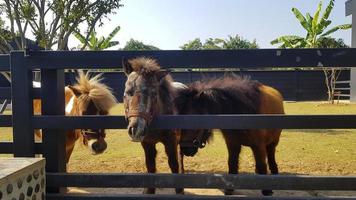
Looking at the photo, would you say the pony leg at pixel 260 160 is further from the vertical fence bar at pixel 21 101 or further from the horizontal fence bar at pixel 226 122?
the vertical fence bar at pixel 21 101

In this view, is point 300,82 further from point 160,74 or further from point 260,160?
point 160,74

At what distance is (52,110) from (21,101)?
0.28 meters

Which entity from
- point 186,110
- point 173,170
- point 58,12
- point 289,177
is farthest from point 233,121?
point 58,12

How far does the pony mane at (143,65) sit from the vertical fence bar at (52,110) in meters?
0.72

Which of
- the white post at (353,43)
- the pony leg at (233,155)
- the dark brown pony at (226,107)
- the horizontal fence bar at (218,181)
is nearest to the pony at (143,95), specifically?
the horizontal fence bar at (218,181)

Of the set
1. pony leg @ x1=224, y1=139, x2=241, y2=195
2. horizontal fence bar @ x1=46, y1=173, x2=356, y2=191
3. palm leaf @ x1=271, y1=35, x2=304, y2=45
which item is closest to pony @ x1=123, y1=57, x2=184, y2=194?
horizontal fence bar @ x1=46, y1=173, x2=356, y2=191

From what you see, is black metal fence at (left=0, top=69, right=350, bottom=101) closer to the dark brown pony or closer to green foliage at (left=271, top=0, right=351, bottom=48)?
green foliage at (left=271, top=0, right=351, bottom=48)

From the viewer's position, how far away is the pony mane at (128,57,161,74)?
11.9ft

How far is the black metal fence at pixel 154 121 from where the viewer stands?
11.0 ft

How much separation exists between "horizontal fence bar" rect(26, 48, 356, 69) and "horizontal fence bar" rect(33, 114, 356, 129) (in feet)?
1.44

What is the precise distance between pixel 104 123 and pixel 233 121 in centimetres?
112

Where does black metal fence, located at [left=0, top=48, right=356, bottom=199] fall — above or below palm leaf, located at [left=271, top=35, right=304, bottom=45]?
below

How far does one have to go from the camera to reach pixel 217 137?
34.5 feet

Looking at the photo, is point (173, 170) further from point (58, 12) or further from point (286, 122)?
point (58, 12)
